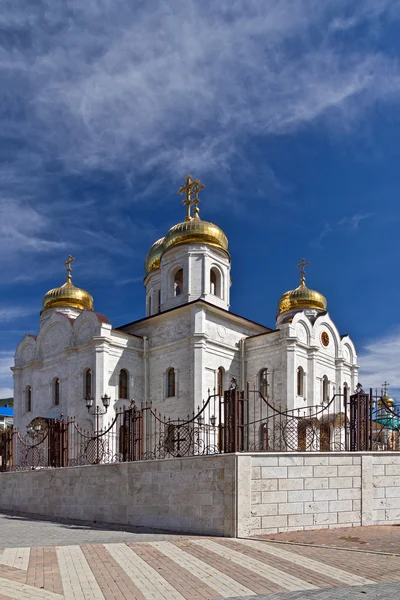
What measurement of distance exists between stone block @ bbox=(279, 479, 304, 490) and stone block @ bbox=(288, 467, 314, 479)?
8cm

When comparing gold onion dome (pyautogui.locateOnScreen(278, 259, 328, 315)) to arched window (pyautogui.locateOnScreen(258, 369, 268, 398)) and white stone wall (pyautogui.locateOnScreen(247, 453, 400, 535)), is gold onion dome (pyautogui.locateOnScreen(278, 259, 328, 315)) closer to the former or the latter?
arched window (pyautogui.locateOnScreen(258, 369, 268, 398))

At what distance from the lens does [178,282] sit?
34.0m

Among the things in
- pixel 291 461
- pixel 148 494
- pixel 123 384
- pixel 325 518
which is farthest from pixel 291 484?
pixel 123 384

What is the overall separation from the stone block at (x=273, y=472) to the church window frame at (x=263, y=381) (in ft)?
52.4

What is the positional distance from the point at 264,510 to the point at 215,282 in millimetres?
21270

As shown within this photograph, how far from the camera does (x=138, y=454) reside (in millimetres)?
15391

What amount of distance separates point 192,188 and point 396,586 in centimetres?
2896

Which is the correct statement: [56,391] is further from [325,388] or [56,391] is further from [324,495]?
[324,495]

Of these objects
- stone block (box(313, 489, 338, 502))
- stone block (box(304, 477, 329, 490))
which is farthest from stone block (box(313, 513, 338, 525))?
stone block (box(304, 477, 329, 490))

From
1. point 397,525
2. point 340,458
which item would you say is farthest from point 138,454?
Answer: point 397,525

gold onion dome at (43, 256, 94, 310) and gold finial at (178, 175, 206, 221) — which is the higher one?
gold finial at (178, 175, 206, 221)

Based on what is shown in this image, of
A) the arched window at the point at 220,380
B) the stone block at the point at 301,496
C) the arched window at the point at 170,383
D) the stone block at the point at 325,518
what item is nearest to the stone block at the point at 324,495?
the stone block at the point at 301,496

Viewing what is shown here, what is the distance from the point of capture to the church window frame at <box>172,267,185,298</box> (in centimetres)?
3233

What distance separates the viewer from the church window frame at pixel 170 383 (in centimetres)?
2802
